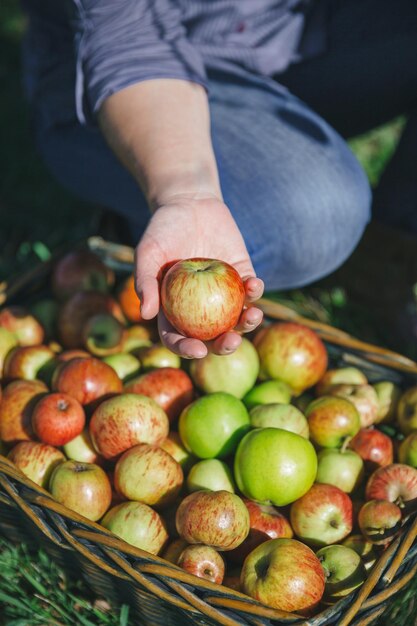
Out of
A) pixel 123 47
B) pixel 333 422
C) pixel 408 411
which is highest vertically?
pixel 123 47

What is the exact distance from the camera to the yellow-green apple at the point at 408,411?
2447 millimetres

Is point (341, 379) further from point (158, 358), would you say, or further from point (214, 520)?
point (214, 520)

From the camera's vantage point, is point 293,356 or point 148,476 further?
point 293,356

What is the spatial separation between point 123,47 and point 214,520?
1676 millimetres

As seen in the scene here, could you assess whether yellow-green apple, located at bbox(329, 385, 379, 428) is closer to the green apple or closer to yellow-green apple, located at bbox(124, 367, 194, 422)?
the green apple

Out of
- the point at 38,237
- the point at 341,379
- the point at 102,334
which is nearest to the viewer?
the point at 341,379

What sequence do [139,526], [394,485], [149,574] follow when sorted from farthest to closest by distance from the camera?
[394,485], [139,526], [149,574]

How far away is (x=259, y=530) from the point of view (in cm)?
210

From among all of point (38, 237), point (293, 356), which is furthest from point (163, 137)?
point (38, 237)

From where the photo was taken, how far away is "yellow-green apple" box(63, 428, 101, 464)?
2.38 meters

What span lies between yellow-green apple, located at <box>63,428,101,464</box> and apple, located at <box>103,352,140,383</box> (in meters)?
0.33

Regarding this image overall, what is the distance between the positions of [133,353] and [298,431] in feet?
2.72

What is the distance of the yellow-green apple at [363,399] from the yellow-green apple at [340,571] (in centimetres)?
59

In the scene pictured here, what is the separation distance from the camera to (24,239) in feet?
13.1
